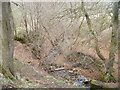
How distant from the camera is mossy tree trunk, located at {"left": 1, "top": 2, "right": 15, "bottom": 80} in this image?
4453 mm

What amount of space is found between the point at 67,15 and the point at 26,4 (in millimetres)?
1874

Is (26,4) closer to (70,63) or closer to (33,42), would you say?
(33,42)

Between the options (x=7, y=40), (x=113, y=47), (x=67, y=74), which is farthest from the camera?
(x=67, y=74)

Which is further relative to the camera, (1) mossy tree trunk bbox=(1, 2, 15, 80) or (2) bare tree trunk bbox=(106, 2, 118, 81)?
(2) bare tree trunk bbox=(106, 2, 118, 81)

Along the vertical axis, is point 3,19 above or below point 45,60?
above

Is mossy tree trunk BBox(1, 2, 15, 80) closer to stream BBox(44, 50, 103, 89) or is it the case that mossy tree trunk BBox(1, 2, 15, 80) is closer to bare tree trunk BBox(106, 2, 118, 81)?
stream BBox(44, 50, 103, 89)

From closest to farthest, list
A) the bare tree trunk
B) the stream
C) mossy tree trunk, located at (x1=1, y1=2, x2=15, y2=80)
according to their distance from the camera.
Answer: mossy tree trunk, located at (x1=1, y1=2, x2=15, y2=80) → the bare tree trunk → the stream

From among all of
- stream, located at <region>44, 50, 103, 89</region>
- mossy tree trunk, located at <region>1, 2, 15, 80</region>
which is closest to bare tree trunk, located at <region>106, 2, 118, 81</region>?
stream, located at <region>44, 50, 103, 89</region>

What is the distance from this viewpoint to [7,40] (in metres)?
4.64

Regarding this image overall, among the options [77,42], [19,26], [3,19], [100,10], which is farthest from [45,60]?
[3,19]

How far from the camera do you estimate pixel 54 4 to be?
331 inches

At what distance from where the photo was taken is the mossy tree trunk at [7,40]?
175 inches

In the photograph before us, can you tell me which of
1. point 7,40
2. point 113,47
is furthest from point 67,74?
point 7,40

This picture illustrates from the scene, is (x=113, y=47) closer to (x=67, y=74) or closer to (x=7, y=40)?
(x=67, y=74)
